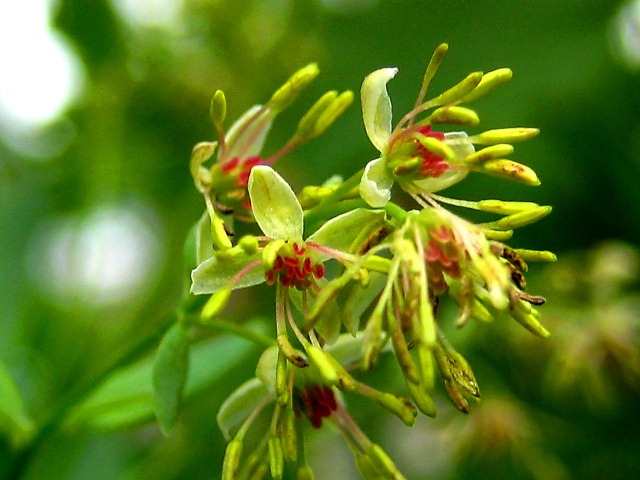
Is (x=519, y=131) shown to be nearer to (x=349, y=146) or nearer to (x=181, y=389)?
(x=181, y=389)

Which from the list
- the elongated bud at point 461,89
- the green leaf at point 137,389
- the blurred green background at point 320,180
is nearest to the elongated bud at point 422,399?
the elongated bud at point 461,89

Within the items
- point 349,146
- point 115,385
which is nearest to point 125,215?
point 349,146

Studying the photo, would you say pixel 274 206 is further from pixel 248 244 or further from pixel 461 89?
pixel 461 89

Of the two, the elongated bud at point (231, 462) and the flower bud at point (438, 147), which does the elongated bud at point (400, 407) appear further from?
the flower bud at point (438, 147)

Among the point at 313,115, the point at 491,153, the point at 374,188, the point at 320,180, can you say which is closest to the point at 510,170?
the point at 491,153

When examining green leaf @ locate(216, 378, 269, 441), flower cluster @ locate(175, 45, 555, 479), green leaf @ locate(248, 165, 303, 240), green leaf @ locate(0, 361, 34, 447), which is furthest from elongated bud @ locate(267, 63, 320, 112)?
green leaf @ locate(0, 361, 34, 447)
